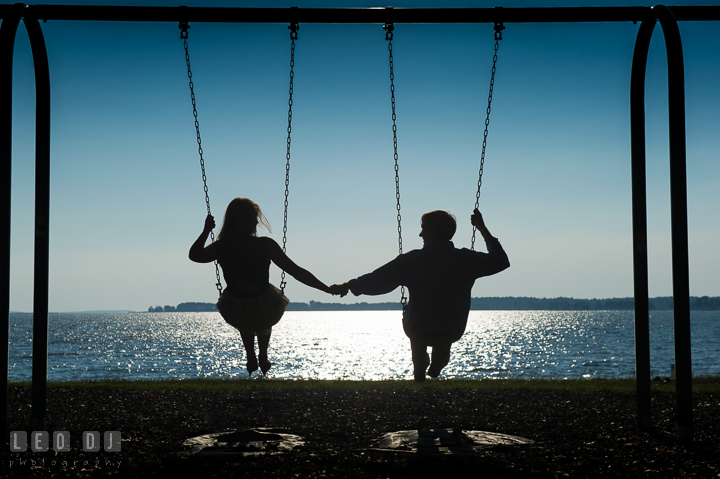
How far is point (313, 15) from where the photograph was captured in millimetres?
7234

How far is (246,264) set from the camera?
708cm

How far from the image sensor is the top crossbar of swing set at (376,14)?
23.4ft

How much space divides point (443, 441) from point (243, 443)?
2.32 m

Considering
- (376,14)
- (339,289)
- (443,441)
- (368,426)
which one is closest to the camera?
(443,441)

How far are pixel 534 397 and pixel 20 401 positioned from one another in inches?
345

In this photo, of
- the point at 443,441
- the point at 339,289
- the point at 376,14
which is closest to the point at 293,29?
the point at 376,14

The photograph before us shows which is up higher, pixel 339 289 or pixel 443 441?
pixel 339 289

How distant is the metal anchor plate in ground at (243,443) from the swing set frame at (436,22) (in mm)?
1818

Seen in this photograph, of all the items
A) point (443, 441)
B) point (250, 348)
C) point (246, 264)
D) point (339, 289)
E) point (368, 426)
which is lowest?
point (368, 426)

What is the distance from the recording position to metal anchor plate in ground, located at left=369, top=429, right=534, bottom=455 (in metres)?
6.42

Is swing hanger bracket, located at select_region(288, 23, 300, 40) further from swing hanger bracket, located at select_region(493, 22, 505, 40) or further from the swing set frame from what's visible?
swing hanger bracket, located at select_region(493, 22, 505, 40)

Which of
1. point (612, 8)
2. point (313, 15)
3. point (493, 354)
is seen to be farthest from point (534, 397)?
point (493, 354)

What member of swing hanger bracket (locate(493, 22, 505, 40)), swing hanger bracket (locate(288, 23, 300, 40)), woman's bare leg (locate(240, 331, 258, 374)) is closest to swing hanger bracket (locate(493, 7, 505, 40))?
swing hanger bracket (locate(493, 22, 505, 40))

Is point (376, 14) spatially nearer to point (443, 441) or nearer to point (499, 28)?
point (499, 28)
